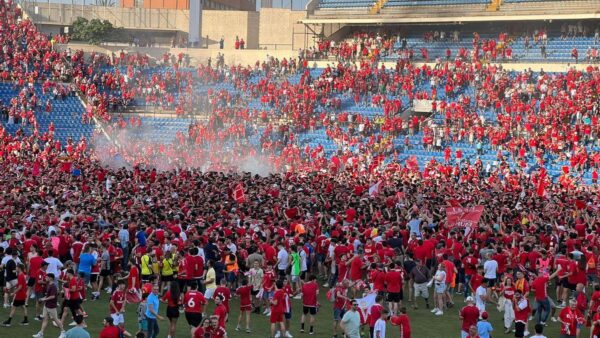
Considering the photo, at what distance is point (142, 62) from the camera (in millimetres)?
56656

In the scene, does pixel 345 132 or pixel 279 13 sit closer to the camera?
pixel 345 132

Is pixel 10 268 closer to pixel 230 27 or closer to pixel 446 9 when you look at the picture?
pixel 446 9

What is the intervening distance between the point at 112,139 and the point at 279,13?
679 inches

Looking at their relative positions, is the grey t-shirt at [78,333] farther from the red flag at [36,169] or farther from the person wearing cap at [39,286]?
the red flag at [36,169]

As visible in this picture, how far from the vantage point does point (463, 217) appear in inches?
985

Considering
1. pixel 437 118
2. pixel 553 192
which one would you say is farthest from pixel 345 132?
pixel 553 192

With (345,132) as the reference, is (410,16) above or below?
above

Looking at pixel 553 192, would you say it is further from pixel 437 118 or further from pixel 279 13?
pixel 279 13

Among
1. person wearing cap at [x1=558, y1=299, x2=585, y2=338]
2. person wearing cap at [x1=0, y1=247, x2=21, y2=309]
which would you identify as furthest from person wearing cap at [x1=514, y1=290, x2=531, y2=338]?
person wearing cap at [x1=0, y1=247, x2=21, y2=309]

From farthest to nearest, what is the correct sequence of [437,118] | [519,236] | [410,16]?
[410,16] < [437,118] < [519,236]

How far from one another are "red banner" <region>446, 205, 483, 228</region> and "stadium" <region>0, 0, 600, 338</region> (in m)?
0.07

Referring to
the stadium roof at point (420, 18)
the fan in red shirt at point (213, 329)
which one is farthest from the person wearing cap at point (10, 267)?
A: the stadium roof at point (420, 18)

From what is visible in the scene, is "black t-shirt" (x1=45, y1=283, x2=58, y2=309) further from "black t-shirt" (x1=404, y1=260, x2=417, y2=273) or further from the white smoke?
the white smoke

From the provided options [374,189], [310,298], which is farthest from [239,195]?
[310,298]
